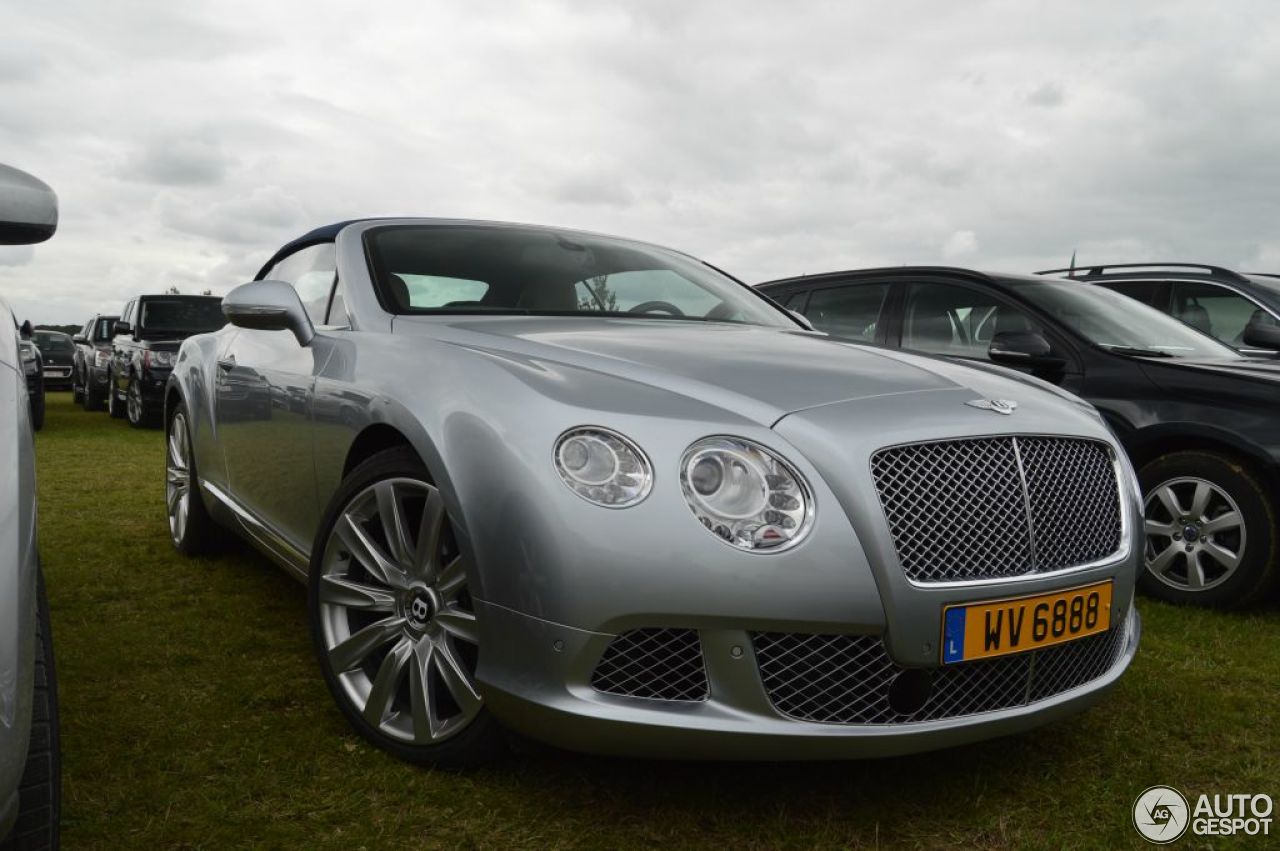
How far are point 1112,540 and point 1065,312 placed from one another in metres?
2.56

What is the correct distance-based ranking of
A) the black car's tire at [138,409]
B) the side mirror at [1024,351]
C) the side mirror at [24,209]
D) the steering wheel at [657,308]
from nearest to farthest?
the side mirror at [24,209]
the steering wheel at [657,308]
the side mirror at [1024,351]
the black car's tire at [138,409]

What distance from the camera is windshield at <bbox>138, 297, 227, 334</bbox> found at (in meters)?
12.5

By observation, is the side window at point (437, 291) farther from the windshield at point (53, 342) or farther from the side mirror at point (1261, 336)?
the windshield at point (53, 342)

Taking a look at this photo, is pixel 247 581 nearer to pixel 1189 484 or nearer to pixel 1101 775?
pixel 1101 775

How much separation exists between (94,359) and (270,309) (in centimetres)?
1455

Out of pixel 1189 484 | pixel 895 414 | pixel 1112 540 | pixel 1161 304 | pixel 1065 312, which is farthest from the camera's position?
pixel 1161 304

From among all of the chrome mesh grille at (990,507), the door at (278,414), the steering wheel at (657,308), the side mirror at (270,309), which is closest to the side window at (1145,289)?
the steering wheel at (657,308)

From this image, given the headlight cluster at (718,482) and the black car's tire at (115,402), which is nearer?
the headlight cluster at (718,482)

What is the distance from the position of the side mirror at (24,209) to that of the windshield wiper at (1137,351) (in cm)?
405

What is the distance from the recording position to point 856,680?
2018 millimetres

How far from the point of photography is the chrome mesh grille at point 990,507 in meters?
2.03

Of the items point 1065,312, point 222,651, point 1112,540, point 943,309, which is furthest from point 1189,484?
point 222,651

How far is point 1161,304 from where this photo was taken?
22.2 feet

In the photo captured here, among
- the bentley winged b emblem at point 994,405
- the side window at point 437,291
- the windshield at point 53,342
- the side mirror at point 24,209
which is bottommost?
the windshield at point 53,342
